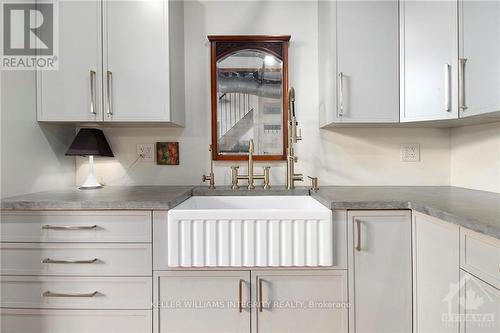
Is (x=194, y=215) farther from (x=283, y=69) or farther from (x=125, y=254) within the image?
(x=283, y=69)

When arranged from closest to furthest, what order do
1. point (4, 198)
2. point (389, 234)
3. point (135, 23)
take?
point (389, 234) → point (4, 198) → point (135, 23)

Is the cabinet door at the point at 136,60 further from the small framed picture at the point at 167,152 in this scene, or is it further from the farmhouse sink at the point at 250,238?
the farmhouse sink at the point at 250,238

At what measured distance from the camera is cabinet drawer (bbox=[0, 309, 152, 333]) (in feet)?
4.53

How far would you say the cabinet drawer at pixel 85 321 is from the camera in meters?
1.38

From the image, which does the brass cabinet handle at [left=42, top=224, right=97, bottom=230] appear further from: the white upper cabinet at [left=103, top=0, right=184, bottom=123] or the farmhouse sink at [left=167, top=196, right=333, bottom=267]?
the white upper cabinet at [left=103, top=0, right=184, bottom=123]

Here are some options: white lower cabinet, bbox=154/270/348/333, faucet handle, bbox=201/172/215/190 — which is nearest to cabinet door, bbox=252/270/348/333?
white lower cabinet, bbox=154/270/348/333

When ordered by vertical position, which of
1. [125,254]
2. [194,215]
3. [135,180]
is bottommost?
[125,254]

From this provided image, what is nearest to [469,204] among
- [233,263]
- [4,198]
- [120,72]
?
[233,263]

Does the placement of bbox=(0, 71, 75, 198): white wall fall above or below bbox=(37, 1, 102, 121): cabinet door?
below

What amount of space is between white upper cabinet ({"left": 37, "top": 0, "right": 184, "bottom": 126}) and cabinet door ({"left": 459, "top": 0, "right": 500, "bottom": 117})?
4.84 ft

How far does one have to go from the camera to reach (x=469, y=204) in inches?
49.1

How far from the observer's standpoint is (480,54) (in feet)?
4.18

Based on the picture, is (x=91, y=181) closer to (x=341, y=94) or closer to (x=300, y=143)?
(x=300, y=143)

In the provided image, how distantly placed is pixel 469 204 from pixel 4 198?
84.5 inches
